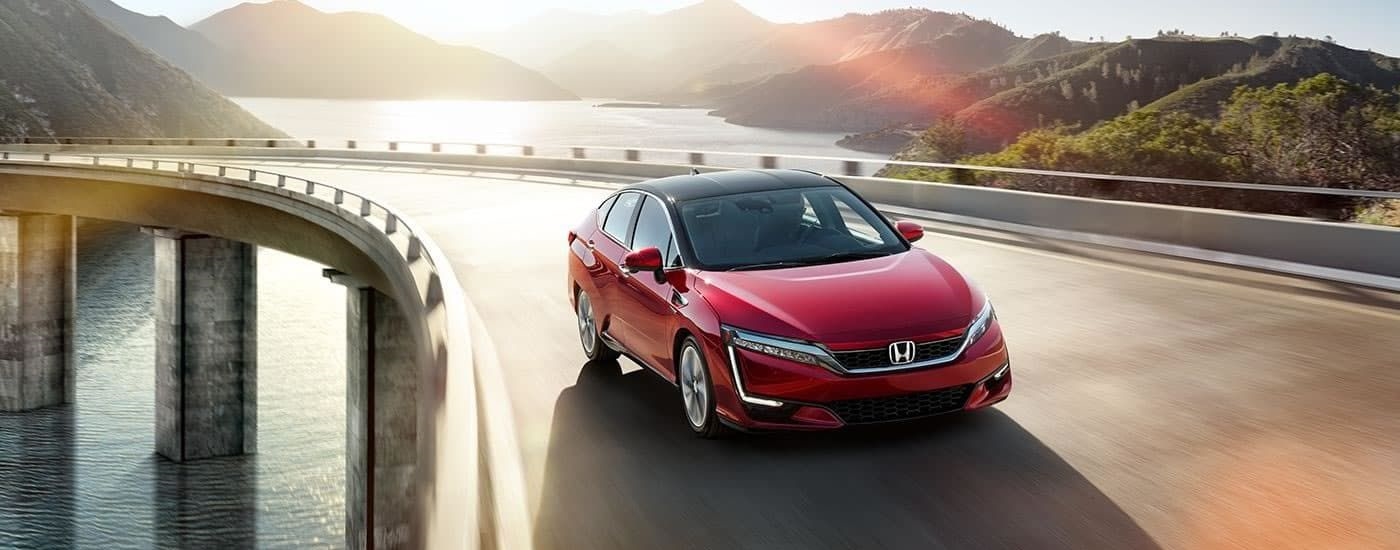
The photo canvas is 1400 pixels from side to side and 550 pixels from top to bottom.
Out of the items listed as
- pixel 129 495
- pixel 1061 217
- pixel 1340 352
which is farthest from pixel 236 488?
pixel 1340 352

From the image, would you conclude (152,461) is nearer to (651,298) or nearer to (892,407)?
(651,298)

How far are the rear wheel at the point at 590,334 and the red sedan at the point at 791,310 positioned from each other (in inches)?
14.9

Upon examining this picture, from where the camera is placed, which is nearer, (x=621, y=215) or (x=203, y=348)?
(x=621, y=215)

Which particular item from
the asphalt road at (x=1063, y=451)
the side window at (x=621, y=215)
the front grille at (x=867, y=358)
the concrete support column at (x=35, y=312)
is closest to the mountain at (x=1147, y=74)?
the concrete support column at (x=35, y=312)

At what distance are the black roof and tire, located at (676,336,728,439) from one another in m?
1.31

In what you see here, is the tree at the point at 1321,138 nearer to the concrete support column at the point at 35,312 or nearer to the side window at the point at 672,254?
the side window at the point at 672,254

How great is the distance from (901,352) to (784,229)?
173 centimetres

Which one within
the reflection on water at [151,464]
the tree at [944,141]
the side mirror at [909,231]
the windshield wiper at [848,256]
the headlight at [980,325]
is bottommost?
the reflection on water at [151,464]

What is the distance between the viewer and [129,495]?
4109cm

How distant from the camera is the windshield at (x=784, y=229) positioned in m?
7.81

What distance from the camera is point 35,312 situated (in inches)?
2037

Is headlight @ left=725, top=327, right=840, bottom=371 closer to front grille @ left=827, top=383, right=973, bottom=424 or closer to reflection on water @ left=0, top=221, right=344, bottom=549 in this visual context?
front grille @ left=827, top=383, right=973, bottom=424

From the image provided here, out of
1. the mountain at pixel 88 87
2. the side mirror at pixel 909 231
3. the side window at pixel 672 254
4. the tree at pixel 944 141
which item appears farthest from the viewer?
the mountain at pixel 88 87

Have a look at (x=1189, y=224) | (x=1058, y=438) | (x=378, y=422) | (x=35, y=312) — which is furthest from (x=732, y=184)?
(x=35, y=312)
